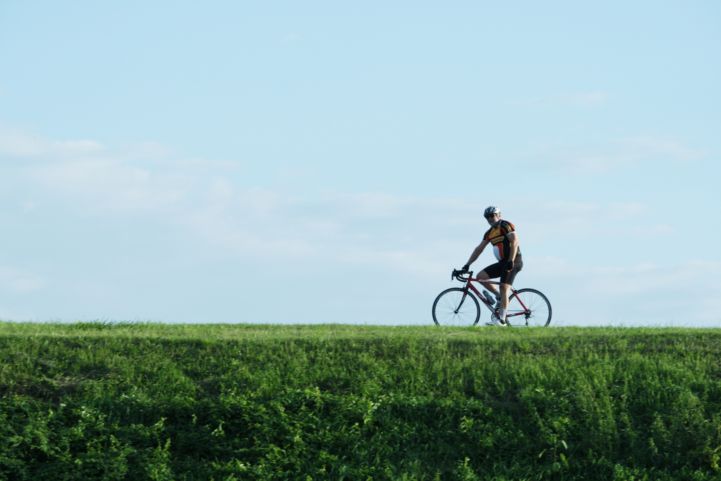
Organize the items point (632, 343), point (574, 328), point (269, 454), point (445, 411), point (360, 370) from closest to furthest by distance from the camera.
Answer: point (269, 454), point (445, 411), point (360, 370), point (632, 343), point (574, 328)

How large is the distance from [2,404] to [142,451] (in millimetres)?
2192

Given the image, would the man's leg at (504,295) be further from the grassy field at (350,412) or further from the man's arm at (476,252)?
the grassy field at (350,412)

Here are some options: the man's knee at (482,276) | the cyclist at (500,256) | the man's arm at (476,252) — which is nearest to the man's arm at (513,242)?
the cyclist at (500,256)

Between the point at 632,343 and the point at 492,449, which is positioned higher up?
the point at 632,343

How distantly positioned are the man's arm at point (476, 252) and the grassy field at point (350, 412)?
5.73 meters

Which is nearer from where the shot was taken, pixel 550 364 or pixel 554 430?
pixel 554 430

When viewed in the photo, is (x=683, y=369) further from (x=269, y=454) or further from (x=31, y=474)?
(x=31, y=474)

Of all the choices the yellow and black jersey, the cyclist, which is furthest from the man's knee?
the yellow and black jersey

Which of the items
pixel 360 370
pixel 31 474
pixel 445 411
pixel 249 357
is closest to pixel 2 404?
pixel 31 474

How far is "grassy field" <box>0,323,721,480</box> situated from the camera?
12172mm

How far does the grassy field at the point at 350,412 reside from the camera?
1217cm

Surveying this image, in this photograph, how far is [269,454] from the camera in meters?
12.2

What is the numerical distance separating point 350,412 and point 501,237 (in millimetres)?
8417

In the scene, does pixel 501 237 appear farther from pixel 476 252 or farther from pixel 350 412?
pixel 350 412
